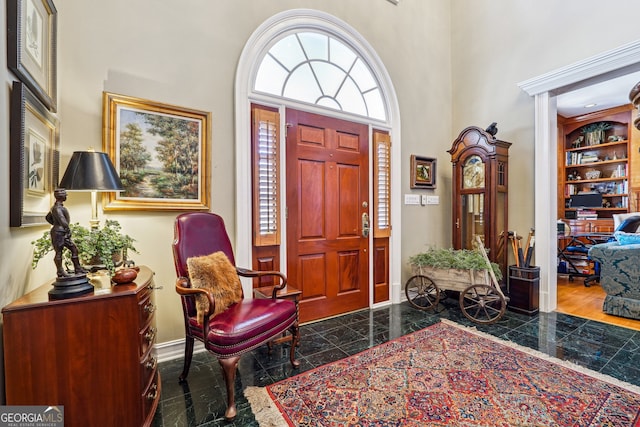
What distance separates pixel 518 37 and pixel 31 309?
5056mm

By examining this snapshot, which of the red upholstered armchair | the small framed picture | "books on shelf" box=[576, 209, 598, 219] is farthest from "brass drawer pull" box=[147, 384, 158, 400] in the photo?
"books on shelf" box=[576, 209, 598, 219]

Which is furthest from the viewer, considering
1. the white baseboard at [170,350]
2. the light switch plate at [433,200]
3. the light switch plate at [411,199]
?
the light switch plate at [433,200]

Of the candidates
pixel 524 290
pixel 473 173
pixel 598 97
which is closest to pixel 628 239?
pixel 524 290

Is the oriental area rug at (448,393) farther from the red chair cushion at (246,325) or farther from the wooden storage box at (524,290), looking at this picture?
the wooden storage box at (524,290)

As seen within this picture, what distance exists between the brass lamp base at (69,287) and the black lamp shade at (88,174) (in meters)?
0.56

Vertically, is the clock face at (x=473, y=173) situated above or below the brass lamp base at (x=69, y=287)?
above

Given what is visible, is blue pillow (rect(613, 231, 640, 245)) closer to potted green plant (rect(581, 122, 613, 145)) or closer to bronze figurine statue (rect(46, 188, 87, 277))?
potted green plant (rect(581, 122, 613, 145))

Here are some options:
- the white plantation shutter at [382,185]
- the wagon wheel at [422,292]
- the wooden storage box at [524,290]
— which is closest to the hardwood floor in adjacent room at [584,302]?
the wooden storage box at [524,290]

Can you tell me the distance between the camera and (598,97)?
5215 millimetres

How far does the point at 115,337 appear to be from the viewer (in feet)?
4.57

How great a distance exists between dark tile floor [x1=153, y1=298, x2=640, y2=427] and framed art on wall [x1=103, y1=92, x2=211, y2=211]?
1.30 meters

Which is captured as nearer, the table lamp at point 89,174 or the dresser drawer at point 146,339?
the dresser drawer at point 146,339

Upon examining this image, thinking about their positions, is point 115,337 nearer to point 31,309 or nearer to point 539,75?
point 31,309

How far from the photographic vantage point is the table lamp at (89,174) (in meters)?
1.68
